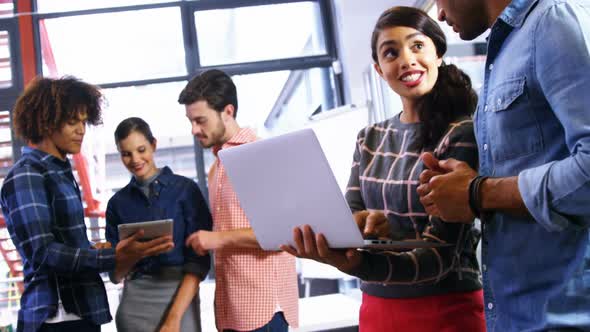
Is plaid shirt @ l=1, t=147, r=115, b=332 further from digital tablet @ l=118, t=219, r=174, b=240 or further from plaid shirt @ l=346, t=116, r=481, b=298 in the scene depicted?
plaid shirt @ l=346, t=116, r=481, b=298

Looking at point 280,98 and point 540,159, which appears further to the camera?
point 280,98

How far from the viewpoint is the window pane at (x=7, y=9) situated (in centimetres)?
512

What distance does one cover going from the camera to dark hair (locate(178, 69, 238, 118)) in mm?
2277

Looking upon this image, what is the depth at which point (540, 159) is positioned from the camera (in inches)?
34.8

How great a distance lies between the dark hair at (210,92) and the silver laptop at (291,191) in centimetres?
115

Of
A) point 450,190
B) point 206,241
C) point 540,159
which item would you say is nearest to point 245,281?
point 206,241

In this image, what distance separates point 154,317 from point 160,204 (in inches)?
15.9

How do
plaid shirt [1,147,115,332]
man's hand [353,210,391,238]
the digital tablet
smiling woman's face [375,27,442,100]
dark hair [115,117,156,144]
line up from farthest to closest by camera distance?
dark hair [115,117,156,144]
the digital tablet
plaid shirt [1,147,115,332]
smiling woman's face [375,27,442,100]
man's hand [353,210,391,238]

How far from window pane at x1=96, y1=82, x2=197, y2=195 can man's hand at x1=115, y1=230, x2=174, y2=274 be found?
3290 mm

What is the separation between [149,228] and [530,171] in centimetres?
129

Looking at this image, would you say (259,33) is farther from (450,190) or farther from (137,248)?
(450,190)

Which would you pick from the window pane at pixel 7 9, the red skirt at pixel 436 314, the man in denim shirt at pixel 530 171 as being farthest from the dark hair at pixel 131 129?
the window pane at pixel 7 9

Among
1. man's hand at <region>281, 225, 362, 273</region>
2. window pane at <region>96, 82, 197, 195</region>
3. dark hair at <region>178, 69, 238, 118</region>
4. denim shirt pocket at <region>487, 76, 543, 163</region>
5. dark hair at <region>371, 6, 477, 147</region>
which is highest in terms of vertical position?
window pane at <region>96, 82, 197, 195</region>

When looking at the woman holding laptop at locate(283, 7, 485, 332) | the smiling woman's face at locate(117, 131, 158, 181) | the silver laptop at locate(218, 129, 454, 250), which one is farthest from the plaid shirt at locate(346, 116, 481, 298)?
the smiling woman's face at locate(117, 131, 158, 181)
